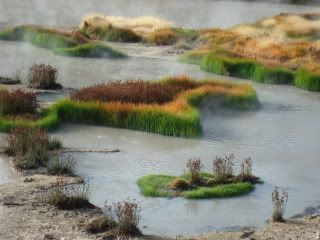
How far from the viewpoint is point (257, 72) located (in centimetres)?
3016

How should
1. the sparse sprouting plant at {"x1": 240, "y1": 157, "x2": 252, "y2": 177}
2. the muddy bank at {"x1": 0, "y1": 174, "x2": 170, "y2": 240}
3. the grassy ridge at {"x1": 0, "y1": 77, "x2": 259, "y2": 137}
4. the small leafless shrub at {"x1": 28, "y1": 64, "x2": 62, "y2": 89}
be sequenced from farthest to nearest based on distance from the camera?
the small leafless shrub at {"x1": 28, "y1": 64, "x2": 62, "y2": 89} → the grassy ridge at {"x1": 0, "y1": 77, "x2": 259, "y2": 137} → the sparse sprouting plant at {"x1": 240, "y1": 157, "x2": 252, "y2": 177} → the muddy bank at {"x1": 0, "y1": 174, "x2": 170, "y2": 240}

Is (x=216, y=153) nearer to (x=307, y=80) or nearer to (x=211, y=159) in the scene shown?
(x=211, y=159)

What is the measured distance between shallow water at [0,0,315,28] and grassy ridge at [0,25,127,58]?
11342mm

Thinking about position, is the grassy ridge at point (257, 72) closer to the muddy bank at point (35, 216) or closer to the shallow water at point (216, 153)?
the shallow water at point (216, 153)

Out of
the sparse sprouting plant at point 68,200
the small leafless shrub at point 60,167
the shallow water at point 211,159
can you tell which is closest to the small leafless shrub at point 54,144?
the shallow water at point 211,159

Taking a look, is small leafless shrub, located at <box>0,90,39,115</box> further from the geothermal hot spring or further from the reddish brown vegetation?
the reddish brown vegetation

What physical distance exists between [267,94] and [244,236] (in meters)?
15.7

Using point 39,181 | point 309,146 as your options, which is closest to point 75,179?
point 39,181

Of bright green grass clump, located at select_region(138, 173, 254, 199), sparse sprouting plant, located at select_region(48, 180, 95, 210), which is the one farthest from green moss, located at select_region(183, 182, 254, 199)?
sparse sprouting plant, located at select_region(48, 180, 95, 210)

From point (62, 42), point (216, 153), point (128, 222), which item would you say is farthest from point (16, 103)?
point (62, 42)

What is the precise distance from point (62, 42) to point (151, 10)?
3098 cm

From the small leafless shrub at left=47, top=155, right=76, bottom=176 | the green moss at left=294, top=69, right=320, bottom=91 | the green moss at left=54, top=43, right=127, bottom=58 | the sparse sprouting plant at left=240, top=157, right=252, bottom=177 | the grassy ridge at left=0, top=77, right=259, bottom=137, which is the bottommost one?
the small leafless shrub at left=47, top=155, right=76, bottom=176

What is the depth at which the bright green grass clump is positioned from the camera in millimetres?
13570

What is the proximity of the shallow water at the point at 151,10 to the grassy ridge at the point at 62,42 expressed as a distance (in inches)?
447
